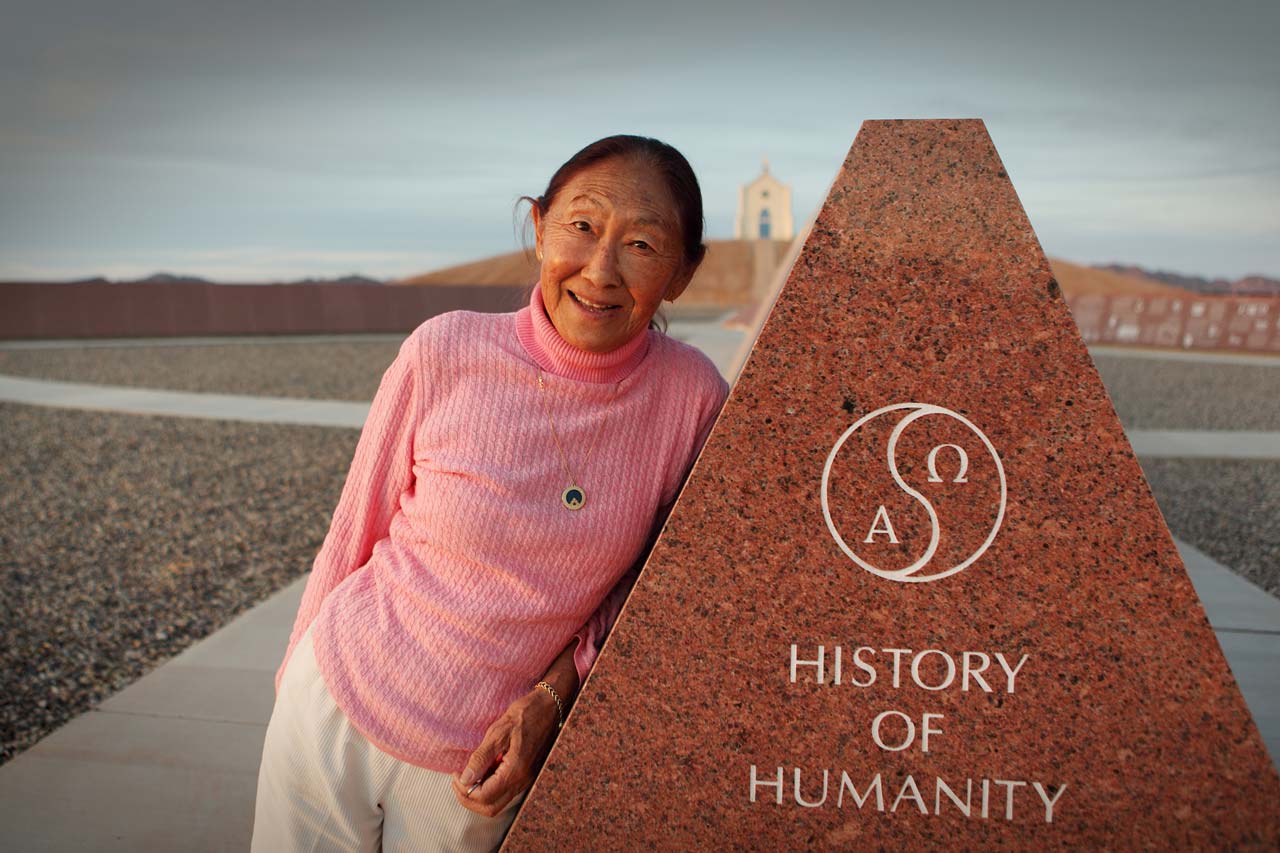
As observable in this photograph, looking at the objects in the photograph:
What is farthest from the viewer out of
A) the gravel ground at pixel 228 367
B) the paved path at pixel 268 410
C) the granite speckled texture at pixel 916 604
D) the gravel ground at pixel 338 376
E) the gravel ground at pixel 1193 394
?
the gravel ground at pixel 228 367

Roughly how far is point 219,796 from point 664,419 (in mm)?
1904

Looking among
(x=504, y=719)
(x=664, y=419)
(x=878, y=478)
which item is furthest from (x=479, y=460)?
(x=878, y=478)

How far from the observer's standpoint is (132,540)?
5742 mm

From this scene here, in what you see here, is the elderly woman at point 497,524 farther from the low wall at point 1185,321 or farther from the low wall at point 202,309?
the low wall at point 1185,321

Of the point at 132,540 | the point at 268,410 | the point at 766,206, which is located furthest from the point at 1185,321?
the point at 766,206

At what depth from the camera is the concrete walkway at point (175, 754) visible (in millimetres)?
2623

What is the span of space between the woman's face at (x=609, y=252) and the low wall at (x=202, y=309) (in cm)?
2409

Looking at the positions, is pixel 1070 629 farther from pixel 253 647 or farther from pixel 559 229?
pixel 253 647

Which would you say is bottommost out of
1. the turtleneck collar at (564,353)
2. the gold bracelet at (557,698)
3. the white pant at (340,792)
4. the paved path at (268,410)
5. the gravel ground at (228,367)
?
the gravel ground at (228,367)

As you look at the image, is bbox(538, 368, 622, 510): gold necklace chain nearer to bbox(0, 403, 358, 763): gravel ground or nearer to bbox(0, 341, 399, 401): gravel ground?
bbox(0, 403, 358, 763): gravel ground

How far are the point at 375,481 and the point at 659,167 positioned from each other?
766 mm

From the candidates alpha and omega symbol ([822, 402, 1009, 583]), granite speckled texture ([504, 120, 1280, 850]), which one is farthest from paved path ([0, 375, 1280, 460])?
alpha and omega symbol ([822, 402, 1009, 583])

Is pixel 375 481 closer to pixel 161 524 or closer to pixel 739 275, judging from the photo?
pixel 161 524

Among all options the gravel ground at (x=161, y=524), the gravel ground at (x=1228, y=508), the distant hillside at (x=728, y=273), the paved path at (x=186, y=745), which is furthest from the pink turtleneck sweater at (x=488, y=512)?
the distant hillside at (x=728, y=273)
